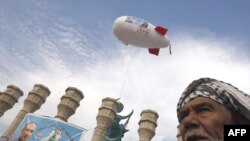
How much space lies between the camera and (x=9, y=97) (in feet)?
104

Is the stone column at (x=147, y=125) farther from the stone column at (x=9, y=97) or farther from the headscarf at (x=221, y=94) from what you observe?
the headscarf at (x=221, y=94)

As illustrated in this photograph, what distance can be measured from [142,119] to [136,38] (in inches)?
355

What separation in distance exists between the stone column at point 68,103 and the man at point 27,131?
23.8 ft

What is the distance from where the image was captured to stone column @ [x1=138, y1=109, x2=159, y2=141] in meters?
27.7

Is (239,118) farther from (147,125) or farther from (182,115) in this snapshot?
(147,125)

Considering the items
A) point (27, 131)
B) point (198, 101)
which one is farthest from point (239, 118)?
point (27, 131)

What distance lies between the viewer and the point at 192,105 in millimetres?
2332

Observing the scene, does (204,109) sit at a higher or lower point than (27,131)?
lower

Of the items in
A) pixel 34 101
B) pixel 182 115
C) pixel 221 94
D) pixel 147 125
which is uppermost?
pixel 147 125

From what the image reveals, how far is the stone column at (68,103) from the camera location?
28737mm

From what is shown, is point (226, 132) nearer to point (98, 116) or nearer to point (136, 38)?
point (136, 38)

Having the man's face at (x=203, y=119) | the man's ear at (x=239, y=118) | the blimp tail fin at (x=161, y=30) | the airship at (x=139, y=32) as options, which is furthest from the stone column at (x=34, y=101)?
the man's ear at (x=239, y=118)

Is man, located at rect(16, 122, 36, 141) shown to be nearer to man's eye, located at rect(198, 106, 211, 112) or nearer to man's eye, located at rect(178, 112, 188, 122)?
man's eye, located at rect(178, 112, 188, 122)

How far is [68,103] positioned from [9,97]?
23.4ft
